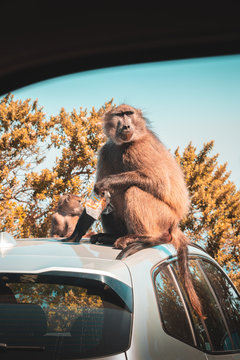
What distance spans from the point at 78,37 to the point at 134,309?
119cm

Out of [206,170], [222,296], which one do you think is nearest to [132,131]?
[222,296]

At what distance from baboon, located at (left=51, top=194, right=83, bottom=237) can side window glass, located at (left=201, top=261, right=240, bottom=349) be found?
194 inches

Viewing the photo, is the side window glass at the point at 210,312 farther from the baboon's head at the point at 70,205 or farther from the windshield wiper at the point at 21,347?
the baboon's head at the point at 70,205

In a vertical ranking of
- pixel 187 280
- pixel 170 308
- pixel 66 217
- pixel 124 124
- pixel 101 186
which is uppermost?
pixel 124 124

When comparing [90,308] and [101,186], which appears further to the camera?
[101,186]

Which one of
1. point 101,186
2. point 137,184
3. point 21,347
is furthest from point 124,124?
point 21,347

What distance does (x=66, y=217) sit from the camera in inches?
324

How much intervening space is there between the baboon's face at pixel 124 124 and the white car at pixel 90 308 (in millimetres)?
3218

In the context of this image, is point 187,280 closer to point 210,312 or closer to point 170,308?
point 210,312

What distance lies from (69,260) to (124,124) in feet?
12.3

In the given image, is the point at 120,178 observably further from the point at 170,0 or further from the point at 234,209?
the point at 234,209

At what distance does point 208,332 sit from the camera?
2.68m

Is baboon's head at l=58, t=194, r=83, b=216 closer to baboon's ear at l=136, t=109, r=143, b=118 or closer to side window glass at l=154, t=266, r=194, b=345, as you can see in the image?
baboon's ear at l=136, t=109, r=143, b=118

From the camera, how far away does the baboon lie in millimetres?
8188
